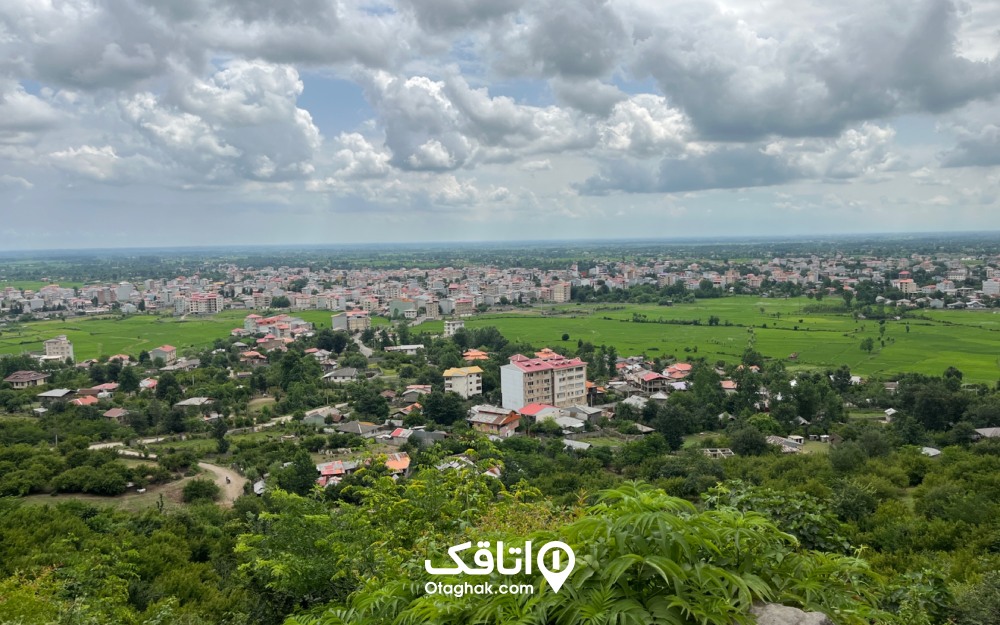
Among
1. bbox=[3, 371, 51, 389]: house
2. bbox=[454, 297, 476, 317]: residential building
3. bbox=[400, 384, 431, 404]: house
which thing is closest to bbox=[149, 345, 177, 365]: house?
bbox=[3, 371, 51, 389]: house

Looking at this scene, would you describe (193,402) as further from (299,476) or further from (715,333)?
(715,333)

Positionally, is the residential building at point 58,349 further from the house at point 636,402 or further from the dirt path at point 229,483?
the house at point 636,402

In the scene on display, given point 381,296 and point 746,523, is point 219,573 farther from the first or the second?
point 381,296

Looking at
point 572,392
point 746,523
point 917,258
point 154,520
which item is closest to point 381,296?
point 572,392

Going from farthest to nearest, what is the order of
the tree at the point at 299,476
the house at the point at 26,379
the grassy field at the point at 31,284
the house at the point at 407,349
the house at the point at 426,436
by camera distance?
the grassy field at the point at 31,284
the house at the point at 407,349
the house at the point at 26,379
the house at the point at 426,436
the tree at the point at 299,476

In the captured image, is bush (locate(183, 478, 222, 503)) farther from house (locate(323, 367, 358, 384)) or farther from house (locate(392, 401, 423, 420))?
house (locate(323, 367, 358, 384))

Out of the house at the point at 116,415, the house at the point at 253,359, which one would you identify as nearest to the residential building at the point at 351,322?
the house at the point at 253,359
